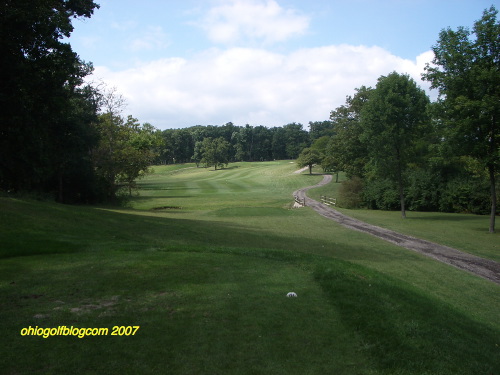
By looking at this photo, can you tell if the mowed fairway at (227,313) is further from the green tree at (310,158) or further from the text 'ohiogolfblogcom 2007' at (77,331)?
the green tree at (310,158)

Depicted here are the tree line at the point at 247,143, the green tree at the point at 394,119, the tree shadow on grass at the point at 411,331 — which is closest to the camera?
the tree shadow on grass at the point at 411,331

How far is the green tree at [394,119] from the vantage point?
32844mm

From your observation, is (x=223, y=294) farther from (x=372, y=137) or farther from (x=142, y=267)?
(x=372, y=137)

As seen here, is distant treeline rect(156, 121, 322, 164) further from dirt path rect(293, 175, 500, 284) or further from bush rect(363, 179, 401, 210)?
dirt path rect(293, 175, 500, 284)

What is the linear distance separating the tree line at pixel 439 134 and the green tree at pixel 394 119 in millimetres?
82

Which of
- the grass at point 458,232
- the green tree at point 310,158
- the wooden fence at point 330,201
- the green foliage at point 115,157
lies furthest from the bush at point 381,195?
the green tree at point 310,158

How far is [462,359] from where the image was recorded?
5289mm

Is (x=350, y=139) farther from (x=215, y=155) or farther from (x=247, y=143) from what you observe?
(x=247, y=143)

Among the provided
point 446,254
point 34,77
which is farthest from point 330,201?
point 34,77

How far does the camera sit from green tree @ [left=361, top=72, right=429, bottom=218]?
32.8m

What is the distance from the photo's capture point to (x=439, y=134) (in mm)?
30234

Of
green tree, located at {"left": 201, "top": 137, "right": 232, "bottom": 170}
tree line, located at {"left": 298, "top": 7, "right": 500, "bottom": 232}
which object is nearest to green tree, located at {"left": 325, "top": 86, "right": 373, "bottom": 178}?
tree line, located at {"left": 298, "top": 7, "right": 500, "bottom": 232}

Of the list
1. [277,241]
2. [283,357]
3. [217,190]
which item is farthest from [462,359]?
[217,190]

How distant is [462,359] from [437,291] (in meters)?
5.81
